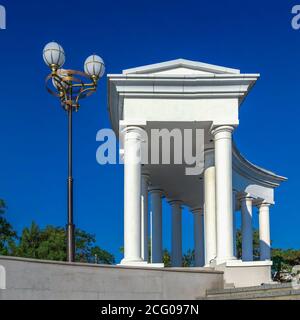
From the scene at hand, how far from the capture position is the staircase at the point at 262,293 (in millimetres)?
31419

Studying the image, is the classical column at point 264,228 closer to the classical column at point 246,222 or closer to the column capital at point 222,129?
the classical column at point 246,222

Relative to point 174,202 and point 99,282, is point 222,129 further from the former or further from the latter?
point 174,202

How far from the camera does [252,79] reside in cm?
4325

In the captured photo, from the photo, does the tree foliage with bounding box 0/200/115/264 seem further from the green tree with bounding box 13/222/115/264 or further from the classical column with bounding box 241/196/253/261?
the classical column with bounding box 241/196/253/261

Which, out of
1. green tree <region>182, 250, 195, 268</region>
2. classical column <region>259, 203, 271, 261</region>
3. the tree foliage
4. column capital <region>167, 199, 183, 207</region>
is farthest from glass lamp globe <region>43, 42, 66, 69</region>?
green tree <region>182, 250, 195, 268</region>

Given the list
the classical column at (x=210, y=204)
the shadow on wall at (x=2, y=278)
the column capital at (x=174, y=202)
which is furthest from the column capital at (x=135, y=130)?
the column capital at (x=174, y=202)

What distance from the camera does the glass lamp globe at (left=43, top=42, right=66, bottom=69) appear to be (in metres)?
36.8

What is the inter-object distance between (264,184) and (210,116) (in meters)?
23.2

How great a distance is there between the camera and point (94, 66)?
3819 cm

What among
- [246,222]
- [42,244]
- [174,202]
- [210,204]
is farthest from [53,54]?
[42,244]

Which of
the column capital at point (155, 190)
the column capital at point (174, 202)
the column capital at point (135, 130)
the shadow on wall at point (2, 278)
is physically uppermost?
the column capital at point (135, 130)

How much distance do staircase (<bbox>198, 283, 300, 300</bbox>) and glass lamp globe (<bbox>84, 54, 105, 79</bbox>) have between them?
12617 millimetres

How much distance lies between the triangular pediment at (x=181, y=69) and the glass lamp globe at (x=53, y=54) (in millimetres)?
7159
